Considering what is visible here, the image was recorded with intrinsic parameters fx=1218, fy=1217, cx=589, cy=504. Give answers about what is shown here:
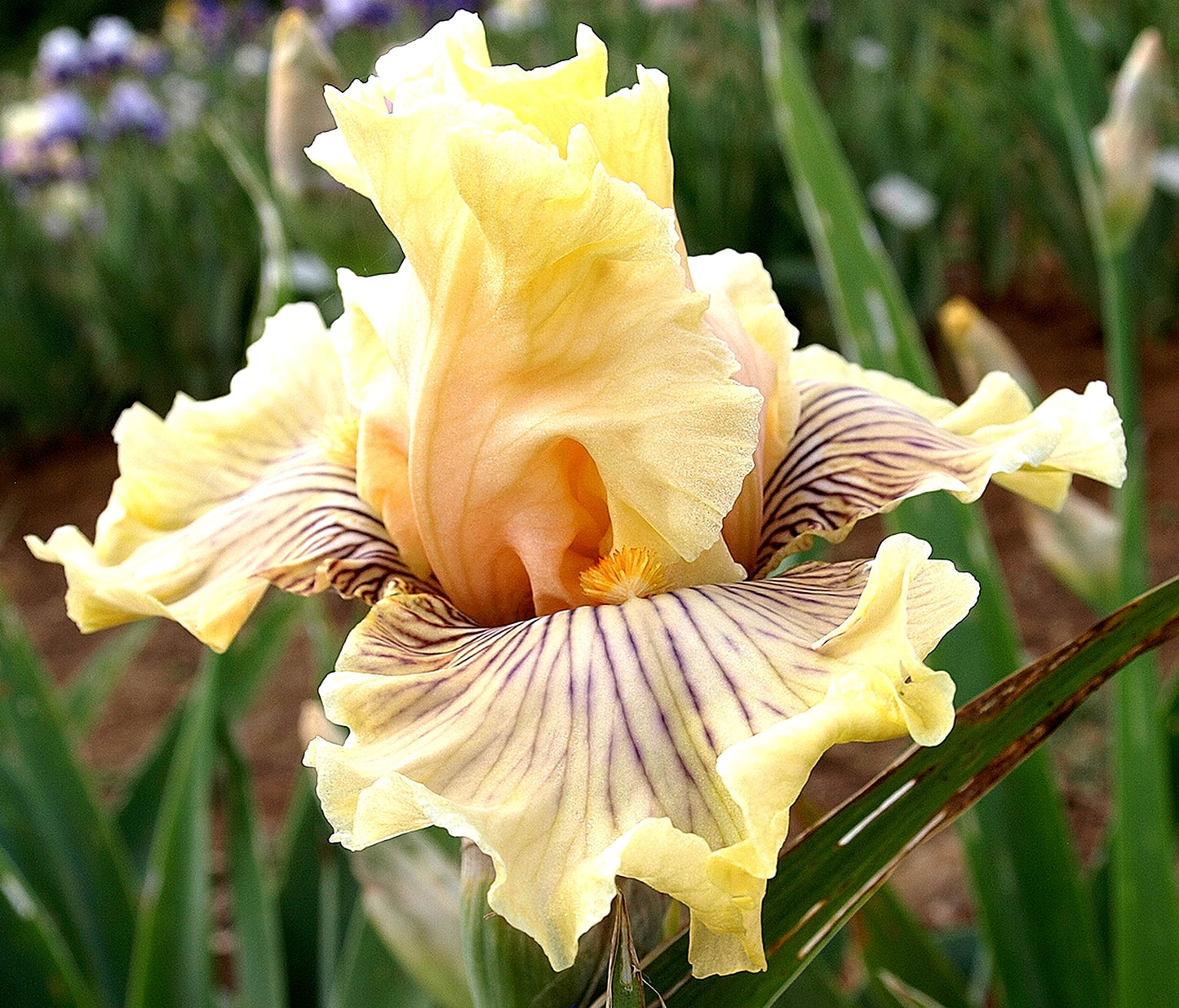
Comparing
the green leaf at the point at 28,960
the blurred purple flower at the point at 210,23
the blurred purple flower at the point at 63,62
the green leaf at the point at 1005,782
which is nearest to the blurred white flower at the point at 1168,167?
the green leaf at the point at 1005,782

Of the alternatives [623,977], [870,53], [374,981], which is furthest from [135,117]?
[623,977]

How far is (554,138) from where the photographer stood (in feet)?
1.76

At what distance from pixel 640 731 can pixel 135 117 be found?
4.08 m

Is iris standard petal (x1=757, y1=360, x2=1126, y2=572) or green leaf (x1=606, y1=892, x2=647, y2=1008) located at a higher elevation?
iris standard petal (x1=757, y1=360, x2=1126, y2=572)

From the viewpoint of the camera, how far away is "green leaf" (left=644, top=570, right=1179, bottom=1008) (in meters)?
0.51

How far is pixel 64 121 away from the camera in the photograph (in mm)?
3975

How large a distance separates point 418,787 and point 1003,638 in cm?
60

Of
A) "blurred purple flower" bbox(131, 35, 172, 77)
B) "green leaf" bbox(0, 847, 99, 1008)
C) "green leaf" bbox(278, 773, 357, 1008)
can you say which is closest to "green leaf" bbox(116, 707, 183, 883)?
"green leaf" bbox(278, 773, 357, 1008)

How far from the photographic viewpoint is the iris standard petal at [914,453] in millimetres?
565

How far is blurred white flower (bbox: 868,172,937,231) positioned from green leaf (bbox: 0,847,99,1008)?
211 centimetres

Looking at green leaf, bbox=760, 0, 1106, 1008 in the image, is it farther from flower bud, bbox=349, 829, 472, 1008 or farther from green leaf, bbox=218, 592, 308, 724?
green leaf, bbox=218, 592, 308, 724

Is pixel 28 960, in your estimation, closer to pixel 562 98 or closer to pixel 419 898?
pixel 419 898

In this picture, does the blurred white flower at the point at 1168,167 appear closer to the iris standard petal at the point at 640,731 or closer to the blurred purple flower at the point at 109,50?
the iris standard petal at the point at 640,731

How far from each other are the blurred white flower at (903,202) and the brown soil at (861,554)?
53 cm
